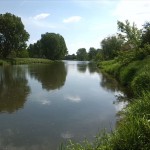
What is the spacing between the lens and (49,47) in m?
117

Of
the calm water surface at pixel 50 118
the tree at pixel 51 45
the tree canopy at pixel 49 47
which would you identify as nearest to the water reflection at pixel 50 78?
the calm water surface at pixel 50 118

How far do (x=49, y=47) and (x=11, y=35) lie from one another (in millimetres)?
46951

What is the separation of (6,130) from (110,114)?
4.58 metres

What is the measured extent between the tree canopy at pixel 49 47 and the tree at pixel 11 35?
43587 mm

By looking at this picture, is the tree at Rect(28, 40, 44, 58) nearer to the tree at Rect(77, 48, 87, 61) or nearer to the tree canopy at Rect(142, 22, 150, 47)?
the tree at Rect(77, 48, 87, 61)

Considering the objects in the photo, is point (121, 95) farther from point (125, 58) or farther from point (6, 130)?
point (125, 58)

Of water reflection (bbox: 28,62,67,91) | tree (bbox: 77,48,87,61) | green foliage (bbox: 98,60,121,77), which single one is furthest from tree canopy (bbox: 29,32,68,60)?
water reflection (bbox: 28,62,67,91)

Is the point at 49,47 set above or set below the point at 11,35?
below

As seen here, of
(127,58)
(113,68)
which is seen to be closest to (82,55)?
(113,68)

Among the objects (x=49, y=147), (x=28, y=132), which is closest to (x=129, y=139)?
(x=49, y=147)

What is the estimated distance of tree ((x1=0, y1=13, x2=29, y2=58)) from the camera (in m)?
70.1

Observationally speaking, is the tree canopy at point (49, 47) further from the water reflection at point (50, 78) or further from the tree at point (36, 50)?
the water reflection at point (50, 78)

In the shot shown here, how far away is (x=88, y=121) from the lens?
10.5 meters

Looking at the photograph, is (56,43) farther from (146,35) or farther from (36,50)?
(146,35)
